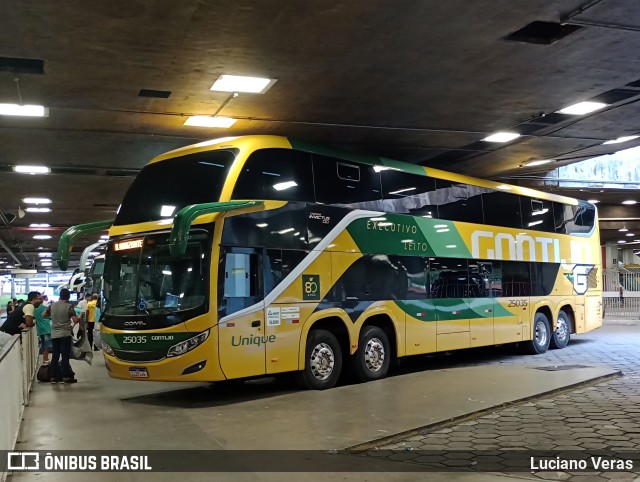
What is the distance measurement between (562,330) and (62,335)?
14081 mm

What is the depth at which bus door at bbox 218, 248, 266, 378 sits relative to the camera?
33.2 ft

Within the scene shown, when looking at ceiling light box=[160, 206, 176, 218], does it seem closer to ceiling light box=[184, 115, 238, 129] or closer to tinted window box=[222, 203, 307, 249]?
tinted window box=[222, 203, 307, 249]

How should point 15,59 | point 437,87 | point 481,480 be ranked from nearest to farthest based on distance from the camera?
point 481,480 → point 15,59 → point 437,87

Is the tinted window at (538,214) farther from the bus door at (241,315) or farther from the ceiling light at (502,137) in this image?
the bus door at (241,315)

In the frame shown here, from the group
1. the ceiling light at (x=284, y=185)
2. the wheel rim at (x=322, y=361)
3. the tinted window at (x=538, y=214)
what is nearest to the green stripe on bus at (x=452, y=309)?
the wheel rim at (x=322, y=361)

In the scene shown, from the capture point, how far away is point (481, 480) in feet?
19.7

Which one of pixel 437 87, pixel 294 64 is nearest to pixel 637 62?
pixel 437 87

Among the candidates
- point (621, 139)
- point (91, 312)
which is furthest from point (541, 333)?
point (91, 312)

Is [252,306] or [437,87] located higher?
[437,87]

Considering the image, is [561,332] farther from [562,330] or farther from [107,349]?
[107,349]

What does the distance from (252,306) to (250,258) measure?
0.80 meters

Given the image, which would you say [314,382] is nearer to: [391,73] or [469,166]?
[391,73]

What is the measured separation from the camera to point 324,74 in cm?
1076

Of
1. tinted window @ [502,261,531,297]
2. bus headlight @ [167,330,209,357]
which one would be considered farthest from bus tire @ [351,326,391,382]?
tinted window @ [502,261,531,297]
